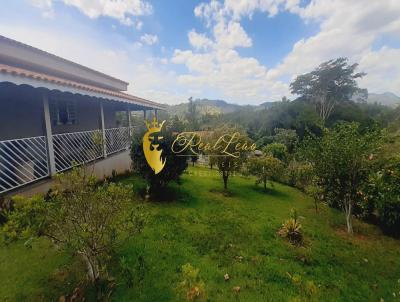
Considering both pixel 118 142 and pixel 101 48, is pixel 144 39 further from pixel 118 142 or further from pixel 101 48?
pixel 118 142

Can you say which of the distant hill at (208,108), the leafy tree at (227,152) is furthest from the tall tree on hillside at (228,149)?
the distant hill at (208,108)

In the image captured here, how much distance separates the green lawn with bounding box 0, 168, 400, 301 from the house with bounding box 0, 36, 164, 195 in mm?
2261

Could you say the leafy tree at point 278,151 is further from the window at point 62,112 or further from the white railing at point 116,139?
the window at point 62,112

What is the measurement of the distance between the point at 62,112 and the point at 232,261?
972 cm

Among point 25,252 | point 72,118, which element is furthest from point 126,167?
point 25,252

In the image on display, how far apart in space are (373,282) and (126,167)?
9.80m

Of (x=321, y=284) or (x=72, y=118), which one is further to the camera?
(x=72, y=118)

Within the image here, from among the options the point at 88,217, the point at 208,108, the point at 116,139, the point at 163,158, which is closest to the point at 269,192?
the point at 163,158

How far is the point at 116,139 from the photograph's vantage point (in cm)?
1068

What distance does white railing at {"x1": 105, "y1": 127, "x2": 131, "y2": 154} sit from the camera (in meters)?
9.89

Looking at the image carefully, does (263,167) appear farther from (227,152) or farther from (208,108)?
(208,108)

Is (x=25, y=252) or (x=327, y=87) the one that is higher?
(x=327, y=87)

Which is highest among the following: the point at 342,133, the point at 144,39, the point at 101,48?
the point at 144,39

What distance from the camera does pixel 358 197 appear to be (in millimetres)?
7949
